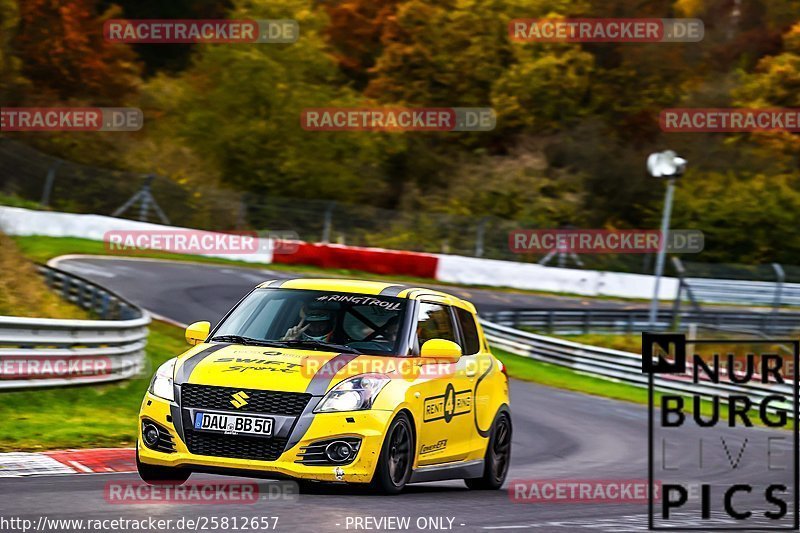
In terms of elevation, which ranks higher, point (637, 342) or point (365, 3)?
point (365, 3)

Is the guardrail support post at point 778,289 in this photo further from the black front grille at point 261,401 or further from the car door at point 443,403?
the black front grille at point 261,401

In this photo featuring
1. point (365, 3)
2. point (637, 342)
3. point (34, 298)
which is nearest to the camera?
point (34, 298)

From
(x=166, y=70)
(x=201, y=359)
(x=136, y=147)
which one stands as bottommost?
(x=201, y=359)

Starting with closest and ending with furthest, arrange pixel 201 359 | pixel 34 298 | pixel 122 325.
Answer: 1. pixel 201 359
2. pixel 122 325
3. pixel 34 298

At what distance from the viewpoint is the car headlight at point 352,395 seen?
8.70 m

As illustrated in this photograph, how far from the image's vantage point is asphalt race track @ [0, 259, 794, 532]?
7.82 meters

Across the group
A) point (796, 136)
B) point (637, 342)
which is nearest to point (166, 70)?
point (796, 136)

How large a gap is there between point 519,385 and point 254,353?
53.5 feet

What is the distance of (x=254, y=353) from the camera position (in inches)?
363

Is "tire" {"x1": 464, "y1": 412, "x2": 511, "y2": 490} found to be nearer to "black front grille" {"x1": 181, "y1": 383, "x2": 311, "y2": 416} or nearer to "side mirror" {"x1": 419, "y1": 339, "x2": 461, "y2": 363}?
"side mirror" {"x1": 419, "y1": 339, "x2": 461, "y2": 363}

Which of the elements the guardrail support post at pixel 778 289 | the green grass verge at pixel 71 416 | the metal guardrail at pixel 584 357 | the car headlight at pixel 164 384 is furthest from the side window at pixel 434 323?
the guardrail support post at pixel 778 289

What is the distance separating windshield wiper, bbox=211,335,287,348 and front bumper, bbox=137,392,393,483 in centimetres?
96

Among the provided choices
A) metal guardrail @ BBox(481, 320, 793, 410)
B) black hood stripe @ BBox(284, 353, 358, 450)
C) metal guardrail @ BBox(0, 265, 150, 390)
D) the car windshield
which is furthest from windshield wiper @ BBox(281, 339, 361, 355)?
metal guardrail @ BBox(481, 320, 793, 410)

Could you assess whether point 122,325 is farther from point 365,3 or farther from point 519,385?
point 365,3
